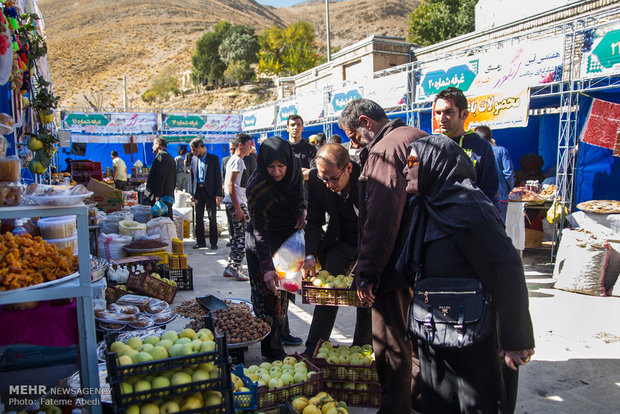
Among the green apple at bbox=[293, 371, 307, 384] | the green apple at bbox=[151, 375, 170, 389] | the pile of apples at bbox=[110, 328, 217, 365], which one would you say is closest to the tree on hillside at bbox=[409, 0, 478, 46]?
the green apple at bbox=[293, 371, 307, 384]

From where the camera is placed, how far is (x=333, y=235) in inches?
141

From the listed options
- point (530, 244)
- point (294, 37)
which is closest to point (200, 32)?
point (294, 37)

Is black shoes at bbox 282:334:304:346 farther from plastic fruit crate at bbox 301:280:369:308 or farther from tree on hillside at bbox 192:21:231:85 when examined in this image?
tree on hillside at bbox 192:21:231:85

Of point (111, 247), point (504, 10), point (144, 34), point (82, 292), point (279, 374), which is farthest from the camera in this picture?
point (144, 34)

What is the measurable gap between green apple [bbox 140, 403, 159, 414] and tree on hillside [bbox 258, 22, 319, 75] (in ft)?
147

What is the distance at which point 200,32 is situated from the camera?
82.1 meters

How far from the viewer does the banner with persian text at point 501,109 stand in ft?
25.7

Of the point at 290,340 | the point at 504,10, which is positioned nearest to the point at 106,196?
the point at 290,340

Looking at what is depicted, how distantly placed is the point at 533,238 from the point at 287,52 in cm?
4188

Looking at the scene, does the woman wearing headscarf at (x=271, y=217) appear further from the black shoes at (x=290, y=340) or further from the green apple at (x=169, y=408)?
the green apple at (x=169, y=408)

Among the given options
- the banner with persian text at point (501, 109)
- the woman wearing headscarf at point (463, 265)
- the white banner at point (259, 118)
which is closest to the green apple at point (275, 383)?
the woman wearing headscarf at point (463, 265)

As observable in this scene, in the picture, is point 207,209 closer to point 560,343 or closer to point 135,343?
point 560,343

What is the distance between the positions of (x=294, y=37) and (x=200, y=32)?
43107mm

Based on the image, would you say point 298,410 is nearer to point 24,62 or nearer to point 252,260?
point 252,260
